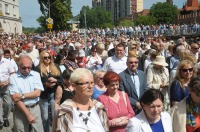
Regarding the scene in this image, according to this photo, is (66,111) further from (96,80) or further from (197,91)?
(96,80)

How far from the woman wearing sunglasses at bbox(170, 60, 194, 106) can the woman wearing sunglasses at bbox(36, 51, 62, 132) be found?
2221 millimetres

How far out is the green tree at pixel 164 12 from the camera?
123m

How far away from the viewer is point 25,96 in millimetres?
5504

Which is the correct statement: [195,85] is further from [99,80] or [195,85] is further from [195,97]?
[99,80]

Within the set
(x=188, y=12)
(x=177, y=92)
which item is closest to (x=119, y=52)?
(x=177, y=92)

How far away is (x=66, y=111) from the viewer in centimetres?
373

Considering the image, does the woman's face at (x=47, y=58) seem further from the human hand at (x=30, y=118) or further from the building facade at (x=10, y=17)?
the building facade at (x=10, y=17)

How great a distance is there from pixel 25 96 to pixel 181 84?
2.50 metres

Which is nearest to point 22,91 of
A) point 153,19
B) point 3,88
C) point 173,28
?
point 3,88

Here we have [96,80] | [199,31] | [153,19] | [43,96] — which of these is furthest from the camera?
[153,19]

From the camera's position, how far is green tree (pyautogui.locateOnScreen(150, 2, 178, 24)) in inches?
4830

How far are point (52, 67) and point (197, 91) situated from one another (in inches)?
139

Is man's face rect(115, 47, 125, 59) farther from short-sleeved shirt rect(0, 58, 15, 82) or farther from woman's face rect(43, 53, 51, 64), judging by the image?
short-sleeved shirt rect(0, 58, 15, 82)

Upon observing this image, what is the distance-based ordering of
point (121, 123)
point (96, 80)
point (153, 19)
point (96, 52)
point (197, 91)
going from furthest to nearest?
point (153, 19) < point (96, 52) < point (96, 80) < point (121, 123) < point (197, 91)
